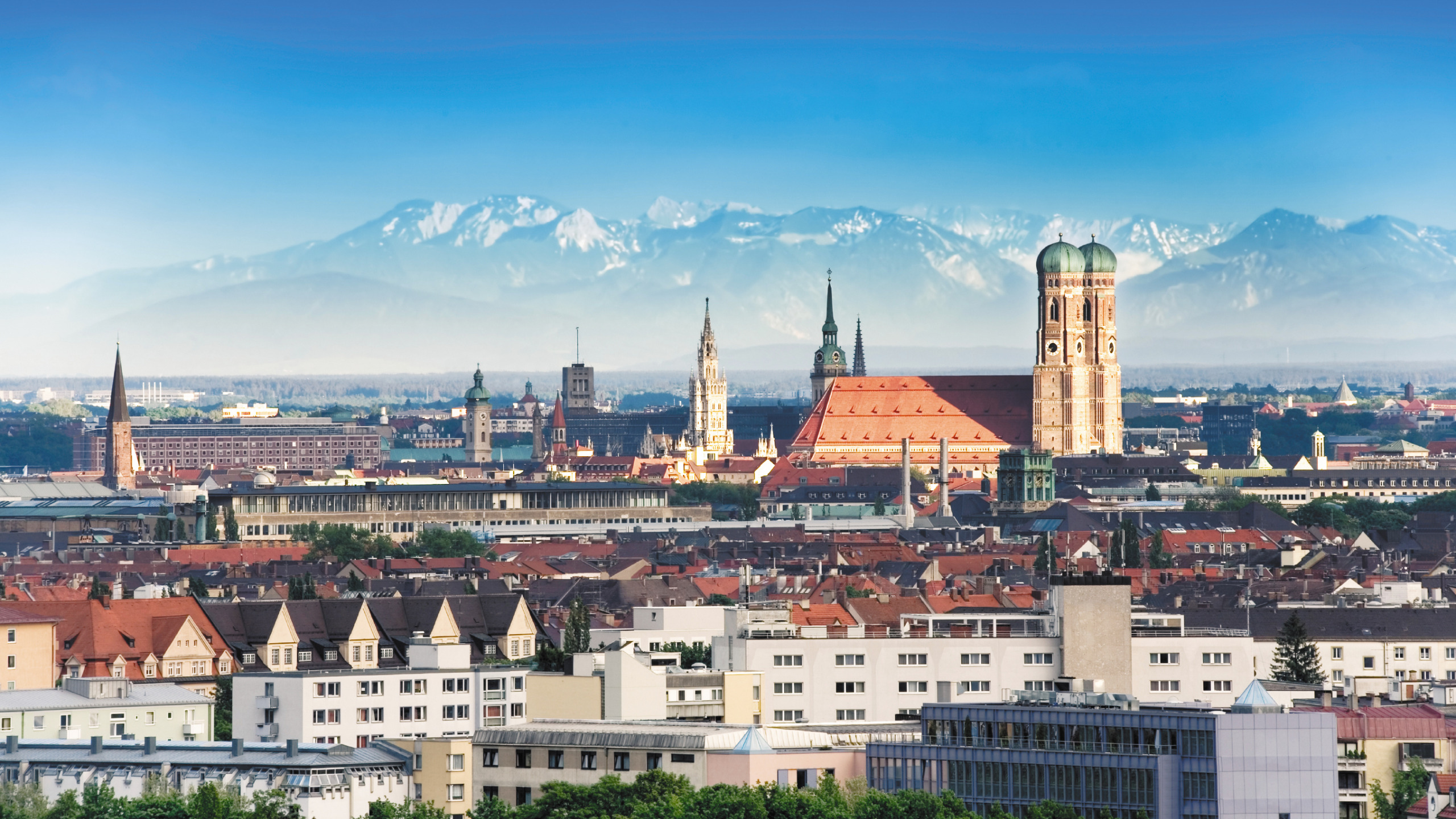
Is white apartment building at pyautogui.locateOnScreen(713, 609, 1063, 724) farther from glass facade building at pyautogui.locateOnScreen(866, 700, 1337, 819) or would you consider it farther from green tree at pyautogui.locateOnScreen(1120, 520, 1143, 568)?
green tree at pyautogui.locateOnScreen(1120, 520, 1143, 568)

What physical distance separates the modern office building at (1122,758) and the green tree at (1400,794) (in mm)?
3181

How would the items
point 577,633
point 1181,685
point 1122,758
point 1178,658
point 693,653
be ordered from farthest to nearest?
point 577,633 < point 693,653 < point 1178,658 < point 1181,685 < point 1122,758

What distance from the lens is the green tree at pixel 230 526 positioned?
550ft

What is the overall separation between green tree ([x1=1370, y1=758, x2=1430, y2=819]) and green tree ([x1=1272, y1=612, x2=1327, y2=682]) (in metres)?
19.0

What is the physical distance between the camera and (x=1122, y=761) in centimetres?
4931

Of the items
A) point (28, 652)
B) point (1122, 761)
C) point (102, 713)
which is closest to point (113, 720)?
point (102, 713)

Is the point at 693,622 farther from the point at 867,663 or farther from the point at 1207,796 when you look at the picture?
the point at 1207,796

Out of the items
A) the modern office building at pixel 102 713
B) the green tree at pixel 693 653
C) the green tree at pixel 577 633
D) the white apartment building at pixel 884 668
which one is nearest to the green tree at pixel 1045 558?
the green tree at pixel 577 633

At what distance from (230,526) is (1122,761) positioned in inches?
4891

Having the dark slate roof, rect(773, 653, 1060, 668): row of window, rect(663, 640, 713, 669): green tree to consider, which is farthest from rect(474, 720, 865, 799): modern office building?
the dark slate roof

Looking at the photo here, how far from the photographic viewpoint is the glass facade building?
48031mm

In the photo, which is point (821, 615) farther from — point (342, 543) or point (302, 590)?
point (342, 543)

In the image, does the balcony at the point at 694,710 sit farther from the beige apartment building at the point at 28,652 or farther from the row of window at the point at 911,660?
the beige apartment building at the point at 28,652

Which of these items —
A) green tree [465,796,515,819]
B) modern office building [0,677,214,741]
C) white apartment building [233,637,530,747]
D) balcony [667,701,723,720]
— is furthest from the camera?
white apartment building [233,637,530,747]
